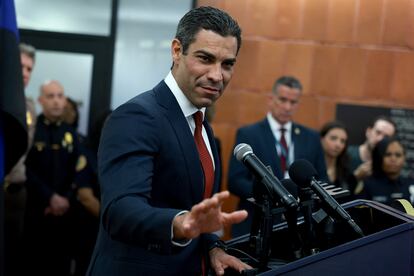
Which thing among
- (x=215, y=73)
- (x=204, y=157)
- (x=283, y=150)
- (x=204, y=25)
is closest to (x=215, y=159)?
(x=204, y=157)

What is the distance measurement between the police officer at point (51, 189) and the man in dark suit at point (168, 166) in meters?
3.11

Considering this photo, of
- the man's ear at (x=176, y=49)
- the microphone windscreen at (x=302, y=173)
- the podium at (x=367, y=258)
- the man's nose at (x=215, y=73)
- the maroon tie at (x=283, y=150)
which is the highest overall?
the man's ear at (x=176, y=49)

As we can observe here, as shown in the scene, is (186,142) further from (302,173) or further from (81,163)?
(81,163)

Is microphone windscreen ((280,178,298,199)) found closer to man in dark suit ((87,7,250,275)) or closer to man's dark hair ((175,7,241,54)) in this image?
man in dark suit ((87,7,250,275))

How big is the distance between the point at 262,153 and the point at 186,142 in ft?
8.01

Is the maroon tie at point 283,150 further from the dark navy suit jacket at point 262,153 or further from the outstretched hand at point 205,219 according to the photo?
the outstretched hand at point 205,219

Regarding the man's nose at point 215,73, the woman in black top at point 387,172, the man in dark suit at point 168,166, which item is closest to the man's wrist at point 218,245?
the man in dark suit at point 168,166

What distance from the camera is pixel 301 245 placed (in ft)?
6.66

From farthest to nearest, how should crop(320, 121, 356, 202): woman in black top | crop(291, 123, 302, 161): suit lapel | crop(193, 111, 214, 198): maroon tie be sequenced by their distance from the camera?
crop(320, 121, 356, 202): woman in black top → crop(291, 123, 302, 161): suit lapel → crop(193, 111, 214, 198): maroon tie

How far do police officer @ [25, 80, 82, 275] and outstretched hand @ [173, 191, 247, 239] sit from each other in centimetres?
361

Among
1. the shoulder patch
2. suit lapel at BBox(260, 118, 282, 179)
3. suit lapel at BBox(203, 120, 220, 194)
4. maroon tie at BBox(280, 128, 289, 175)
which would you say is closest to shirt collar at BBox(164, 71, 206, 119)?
suit lapel at BBox(203, 120, 220, 194)

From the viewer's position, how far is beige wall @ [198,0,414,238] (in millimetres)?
6090

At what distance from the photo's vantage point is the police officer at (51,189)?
504 centimetres

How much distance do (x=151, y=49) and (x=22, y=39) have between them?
4.16 ft
